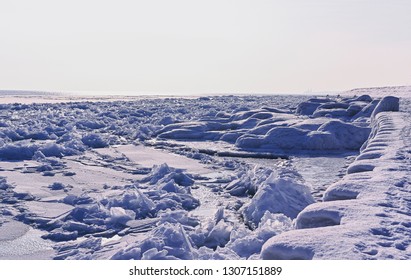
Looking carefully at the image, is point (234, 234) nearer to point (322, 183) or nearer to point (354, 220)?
point (354, 220)

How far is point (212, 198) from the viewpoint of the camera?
7148mm

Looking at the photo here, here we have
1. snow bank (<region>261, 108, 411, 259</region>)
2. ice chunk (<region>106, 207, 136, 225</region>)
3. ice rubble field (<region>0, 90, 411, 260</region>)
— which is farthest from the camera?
ice chunk (<region>106, 207, 136, 225</region>)

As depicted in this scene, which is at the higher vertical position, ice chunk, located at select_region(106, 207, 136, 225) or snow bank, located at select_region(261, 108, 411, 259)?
snow bank, located at select_region(261, 108, 411, 259)

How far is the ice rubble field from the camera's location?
3.79 metres

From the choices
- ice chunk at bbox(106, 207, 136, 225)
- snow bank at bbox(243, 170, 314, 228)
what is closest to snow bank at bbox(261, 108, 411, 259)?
snow bank at bbox(243, 170, 314, 228)

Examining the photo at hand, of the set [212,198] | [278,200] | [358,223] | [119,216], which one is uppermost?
[358,223]

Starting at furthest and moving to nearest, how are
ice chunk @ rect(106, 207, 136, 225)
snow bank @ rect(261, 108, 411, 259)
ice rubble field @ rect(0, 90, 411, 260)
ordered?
ice chunk @ rect(106, 207, 136, 225), ice rubble field @ rect(0, 90, 411, 260), snow bank @ rect(261, 108, 411, 259)

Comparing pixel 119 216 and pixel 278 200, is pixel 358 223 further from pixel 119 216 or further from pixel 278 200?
pixel 119 216

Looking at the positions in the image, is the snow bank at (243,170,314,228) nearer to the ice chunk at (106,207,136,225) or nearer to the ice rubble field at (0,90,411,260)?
the ice rubble field at (0,90,411,260)

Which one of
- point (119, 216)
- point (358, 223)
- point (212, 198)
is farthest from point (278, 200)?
point (358, 223)

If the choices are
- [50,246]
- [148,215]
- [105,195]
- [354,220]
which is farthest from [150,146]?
[354,220]

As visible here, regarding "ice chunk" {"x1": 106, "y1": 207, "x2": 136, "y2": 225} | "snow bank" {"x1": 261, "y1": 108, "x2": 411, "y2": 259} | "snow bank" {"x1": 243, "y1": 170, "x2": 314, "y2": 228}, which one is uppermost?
"snow bank" {"x1": 261, "y1": 108, "x2": 411, "y2": 259}

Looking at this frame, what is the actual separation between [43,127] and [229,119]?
673cm

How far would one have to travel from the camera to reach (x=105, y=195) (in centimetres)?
692
